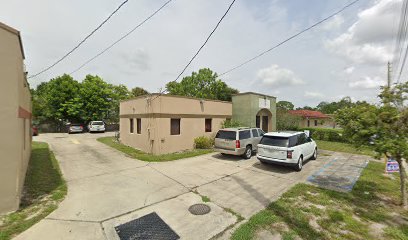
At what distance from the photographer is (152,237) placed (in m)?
4.06

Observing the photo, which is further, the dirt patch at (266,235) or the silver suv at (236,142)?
the silver suv at (236,142)

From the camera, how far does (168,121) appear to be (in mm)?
12445

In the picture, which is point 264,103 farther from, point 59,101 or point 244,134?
point 59,101

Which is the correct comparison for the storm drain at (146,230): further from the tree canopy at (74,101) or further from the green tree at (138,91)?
the green tree at (138,91)

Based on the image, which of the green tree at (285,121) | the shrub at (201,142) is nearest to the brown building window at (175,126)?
the shrub at (201,142)

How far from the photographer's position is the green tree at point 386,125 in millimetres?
5152

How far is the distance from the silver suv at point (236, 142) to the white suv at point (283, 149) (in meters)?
1.63

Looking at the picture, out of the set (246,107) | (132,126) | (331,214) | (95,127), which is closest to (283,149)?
(331,214)

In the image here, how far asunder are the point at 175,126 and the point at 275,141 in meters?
6.66

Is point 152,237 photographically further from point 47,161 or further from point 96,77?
point 96,77

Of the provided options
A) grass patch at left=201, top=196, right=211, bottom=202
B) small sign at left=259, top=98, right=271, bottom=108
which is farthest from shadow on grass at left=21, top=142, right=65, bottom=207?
small sign at left=259, top=98, right=271, bottom=108

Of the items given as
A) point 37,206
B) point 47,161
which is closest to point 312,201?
point 37,206

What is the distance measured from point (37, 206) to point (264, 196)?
651 centimetres

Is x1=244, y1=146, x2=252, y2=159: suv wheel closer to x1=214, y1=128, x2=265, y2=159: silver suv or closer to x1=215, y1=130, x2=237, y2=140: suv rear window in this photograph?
x1=214, y1=128, x2=265, y2=159: silver suv
